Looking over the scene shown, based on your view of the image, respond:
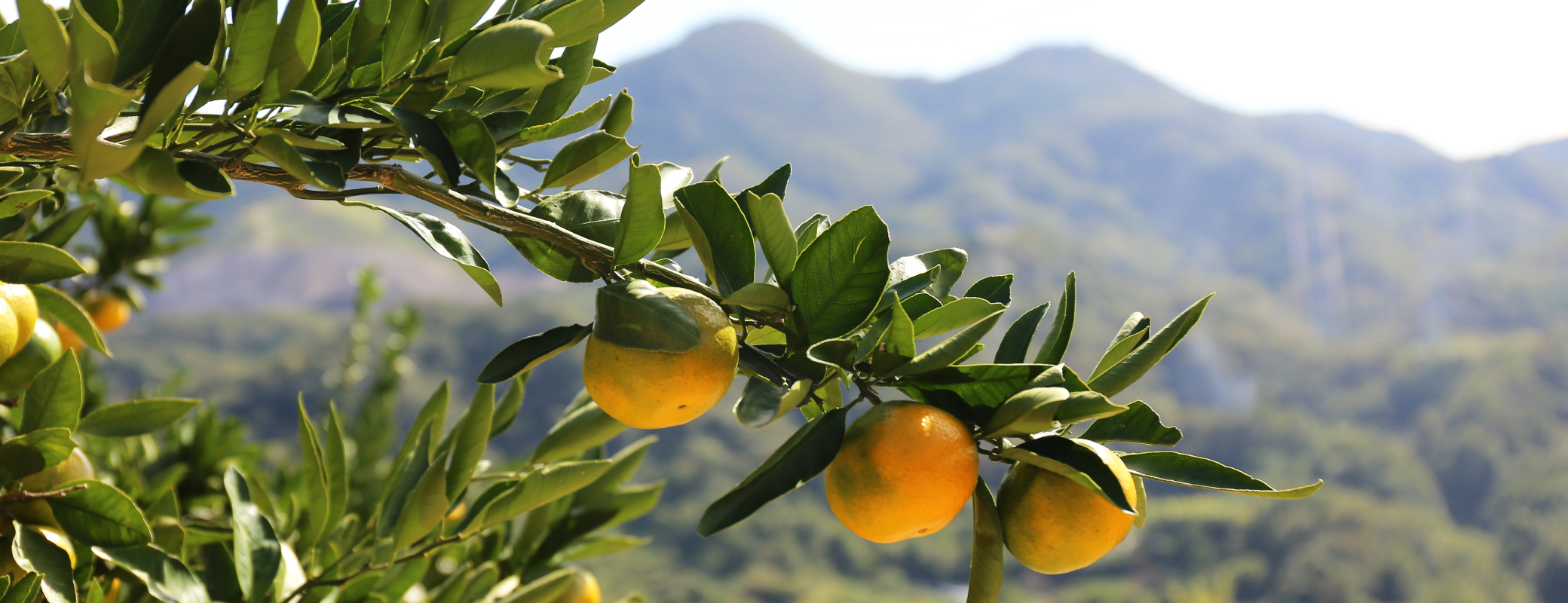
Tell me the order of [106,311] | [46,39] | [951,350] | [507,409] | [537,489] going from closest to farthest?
[46,39] < [951,350] < [537,489] < [507,409] < [106,311]

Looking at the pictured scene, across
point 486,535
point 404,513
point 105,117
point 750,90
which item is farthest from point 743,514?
point 750,90

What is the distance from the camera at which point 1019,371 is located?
531mm

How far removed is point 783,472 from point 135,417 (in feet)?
2.08

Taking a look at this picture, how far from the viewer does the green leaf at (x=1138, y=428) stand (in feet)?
1.81

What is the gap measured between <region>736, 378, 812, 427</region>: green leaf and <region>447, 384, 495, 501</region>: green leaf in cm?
34

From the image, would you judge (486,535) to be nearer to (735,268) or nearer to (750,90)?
(735,268)

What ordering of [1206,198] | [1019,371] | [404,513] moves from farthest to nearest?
[1206,198], [404,513], [1019,371]

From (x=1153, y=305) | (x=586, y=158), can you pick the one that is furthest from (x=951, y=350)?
(x=1153, y=305)

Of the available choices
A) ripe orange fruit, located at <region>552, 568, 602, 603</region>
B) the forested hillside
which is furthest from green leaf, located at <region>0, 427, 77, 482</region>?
the forested hillside

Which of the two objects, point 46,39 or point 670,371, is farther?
point 670,371

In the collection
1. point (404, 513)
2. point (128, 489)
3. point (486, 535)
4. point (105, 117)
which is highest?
point (105, 117)

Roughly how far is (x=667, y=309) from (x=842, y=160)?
89820mm

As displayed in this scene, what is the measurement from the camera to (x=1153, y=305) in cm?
6438

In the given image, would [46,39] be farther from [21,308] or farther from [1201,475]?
[1201,475]
